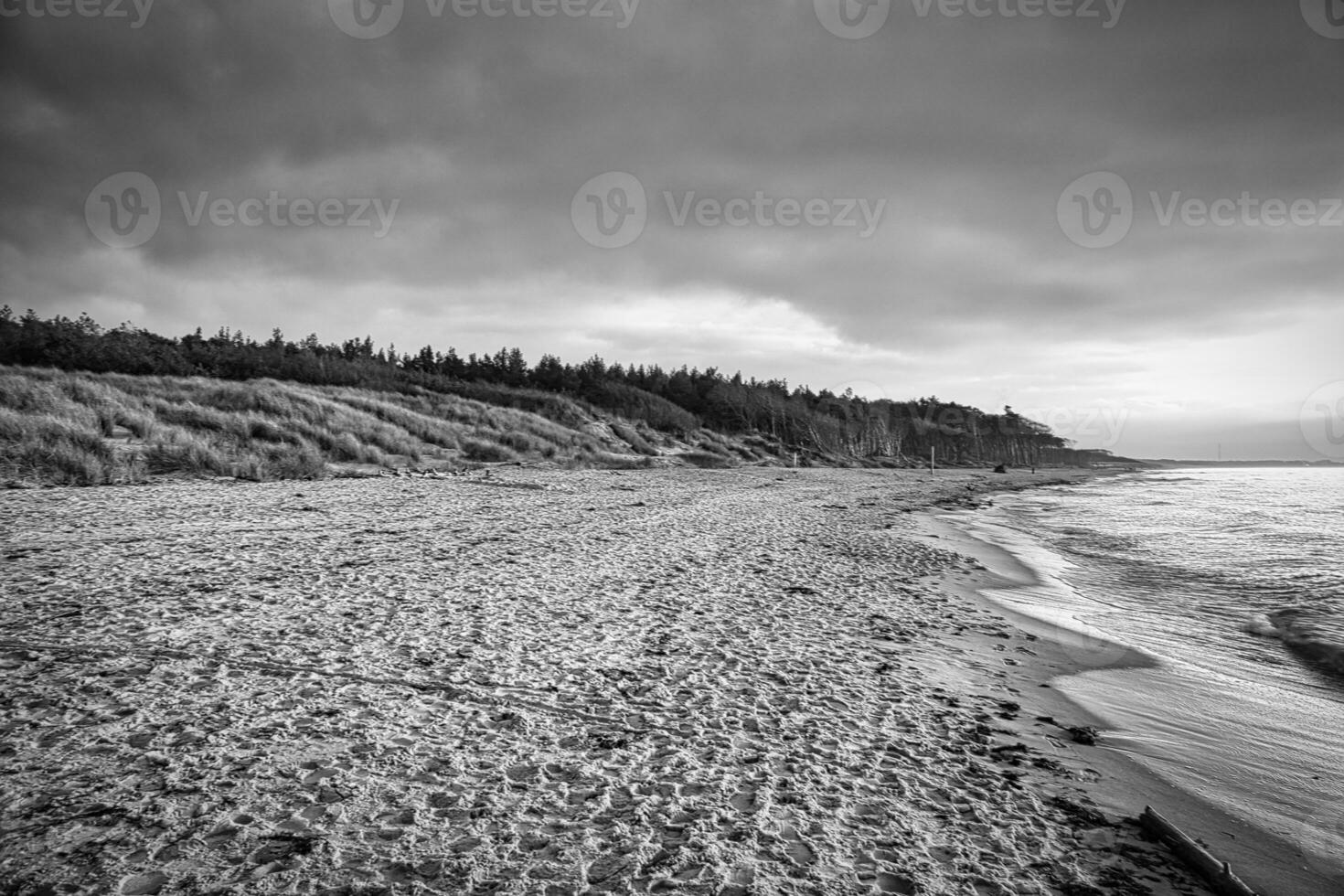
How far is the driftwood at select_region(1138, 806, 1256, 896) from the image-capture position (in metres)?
2.45

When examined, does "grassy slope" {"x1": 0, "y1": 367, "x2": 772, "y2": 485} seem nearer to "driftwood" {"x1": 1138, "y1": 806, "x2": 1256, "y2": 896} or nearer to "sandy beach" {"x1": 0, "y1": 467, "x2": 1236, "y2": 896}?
"sandy beach" {"x1": 0, "y1": 467, "x2": 1236, "y2": 896}

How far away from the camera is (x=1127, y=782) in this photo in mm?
3553

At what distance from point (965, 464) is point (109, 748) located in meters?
125

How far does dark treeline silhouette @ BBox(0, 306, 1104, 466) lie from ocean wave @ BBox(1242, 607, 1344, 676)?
43071mm

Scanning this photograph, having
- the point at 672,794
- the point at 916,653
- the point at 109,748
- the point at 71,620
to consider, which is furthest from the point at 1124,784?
the point at 71,620

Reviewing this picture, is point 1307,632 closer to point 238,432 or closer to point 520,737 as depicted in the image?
point 520,737

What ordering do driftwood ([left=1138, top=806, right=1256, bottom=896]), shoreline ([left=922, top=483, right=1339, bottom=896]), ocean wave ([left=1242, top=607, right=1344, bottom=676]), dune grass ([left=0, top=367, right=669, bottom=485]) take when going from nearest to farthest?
driftwood ([left=1138, top=806, right=1256, bottom=896]) < shoreline ([left=922, top=483, right=1339, bottom=896]) < ocean wave ([left=1242, top=607, right=1344, bottom=676]) < dune grass ([left=0, top=367, right=669, bottom=485])

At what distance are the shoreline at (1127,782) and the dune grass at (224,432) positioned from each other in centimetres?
1912

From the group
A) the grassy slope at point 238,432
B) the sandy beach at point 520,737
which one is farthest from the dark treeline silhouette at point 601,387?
the sandy beach at point 520,737

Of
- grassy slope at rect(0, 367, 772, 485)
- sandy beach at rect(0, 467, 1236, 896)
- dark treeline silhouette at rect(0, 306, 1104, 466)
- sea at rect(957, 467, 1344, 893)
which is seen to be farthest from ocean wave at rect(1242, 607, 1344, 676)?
dark treeline silhouette at rect(0, 306, 1104, 466)

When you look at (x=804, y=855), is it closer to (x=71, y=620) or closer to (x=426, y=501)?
(x=71, y=620)

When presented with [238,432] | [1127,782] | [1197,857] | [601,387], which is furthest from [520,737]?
[601,387]

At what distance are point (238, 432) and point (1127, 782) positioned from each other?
84.6 feet

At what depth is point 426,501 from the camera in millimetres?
13648
